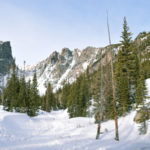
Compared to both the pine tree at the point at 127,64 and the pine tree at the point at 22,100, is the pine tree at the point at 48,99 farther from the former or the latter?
the pine tree at the point at 127,64

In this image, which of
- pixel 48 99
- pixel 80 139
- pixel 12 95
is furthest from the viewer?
pixel 48 99

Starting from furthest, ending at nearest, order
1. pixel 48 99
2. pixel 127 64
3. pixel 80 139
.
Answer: pixel 48 99
pixel 127 64
pixel 80 139

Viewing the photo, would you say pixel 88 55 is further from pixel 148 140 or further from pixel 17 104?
pixel 148 140

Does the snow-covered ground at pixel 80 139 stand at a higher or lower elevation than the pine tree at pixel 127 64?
lower

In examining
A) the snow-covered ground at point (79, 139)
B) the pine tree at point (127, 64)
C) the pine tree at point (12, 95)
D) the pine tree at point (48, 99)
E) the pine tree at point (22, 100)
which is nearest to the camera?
the snow-covered ground at point (79, 139)

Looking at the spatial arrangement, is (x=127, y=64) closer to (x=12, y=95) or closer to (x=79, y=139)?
(x=79, y=139)

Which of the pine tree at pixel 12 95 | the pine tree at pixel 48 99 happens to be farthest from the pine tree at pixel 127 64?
the pine tree at pixel 48 99

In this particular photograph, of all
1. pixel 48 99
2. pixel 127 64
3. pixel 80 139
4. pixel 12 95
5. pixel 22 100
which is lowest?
pixel 80 139

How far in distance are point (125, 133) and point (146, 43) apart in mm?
76025

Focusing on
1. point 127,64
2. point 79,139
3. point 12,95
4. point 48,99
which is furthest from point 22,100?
point 48,99

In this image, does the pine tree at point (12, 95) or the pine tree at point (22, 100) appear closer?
the pine tree at point (22, 100)

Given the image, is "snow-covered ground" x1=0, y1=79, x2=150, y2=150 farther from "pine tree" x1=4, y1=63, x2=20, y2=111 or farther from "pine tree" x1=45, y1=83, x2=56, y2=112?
"pine tree" x1=45, y1=83, x2=56, y2=112

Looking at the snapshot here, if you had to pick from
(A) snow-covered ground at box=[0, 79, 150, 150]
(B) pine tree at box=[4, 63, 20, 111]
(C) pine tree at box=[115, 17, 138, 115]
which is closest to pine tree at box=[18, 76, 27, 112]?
(B) pine tree at box=[4, 63, 20, 111]

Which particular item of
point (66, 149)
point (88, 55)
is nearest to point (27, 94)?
point (66, 149)
